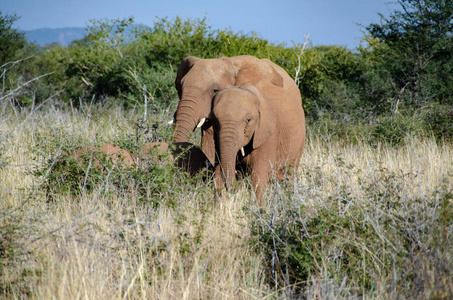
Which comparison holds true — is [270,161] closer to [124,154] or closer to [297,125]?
[297,125]

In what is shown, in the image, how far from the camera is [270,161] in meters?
6.23

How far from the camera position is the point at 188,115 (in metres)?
7.28

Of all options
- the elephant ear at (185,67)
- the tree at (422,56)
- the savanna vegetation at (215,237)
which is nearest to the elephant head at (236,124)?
the savanna vegetation at (215,237)

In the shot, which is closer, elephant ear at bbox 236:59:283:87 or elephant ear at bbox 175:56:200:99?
elephant ear at bbox 236:59:283:87

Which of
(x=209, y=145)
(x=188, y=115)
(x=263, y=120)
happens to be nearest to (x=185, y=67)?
(x=188, y=115)

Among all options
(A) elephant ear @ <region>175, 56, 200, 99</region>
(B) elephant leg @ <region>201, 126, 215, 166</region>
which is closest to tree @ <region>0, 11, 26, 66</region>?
(A) elephant ear @ <region>175, 56, 200, 99</region>

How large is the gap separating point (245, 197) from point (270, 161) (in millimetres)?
541

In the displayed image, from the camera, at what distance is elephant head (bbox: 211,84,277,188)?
5738 millimetres

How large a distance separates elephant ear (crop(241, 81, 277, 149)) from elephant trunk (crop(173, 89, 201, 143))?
1.18m

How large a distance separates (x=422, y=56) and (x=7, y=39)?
14.2 m

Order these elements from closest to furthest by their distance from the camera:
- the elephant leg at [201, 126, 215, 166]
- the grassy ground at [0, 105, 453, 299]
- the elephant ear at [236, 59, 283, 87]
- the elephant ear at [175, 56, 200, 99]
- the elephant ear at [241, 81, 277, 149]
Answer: the grassy ground at [0, 105, 453, 299], the elephant ear at [241, 81, 277, 149], the elephant leg at [201, 126, 215, 166], the elephant ear at [236, 59, 283, 87], the elephant ear at [175, 56, 200, 99]

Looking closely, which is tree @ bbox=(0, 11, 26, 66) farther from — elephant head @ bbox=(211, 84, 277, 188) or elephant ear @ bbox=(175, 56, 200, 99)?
elephant head @ bbox=(211, 84, 277, 188)

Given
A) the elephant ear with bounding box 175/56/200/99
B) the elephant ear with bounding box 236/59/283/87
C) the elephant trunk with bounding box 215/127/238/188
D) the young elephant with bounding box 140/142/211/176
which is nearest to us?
the elephant trunk with bounding box 215/127/238/188

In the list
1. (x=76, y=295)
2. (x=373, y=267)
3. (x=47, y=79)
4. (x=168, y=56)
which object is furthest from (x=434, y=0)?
(x=47, y=79)
